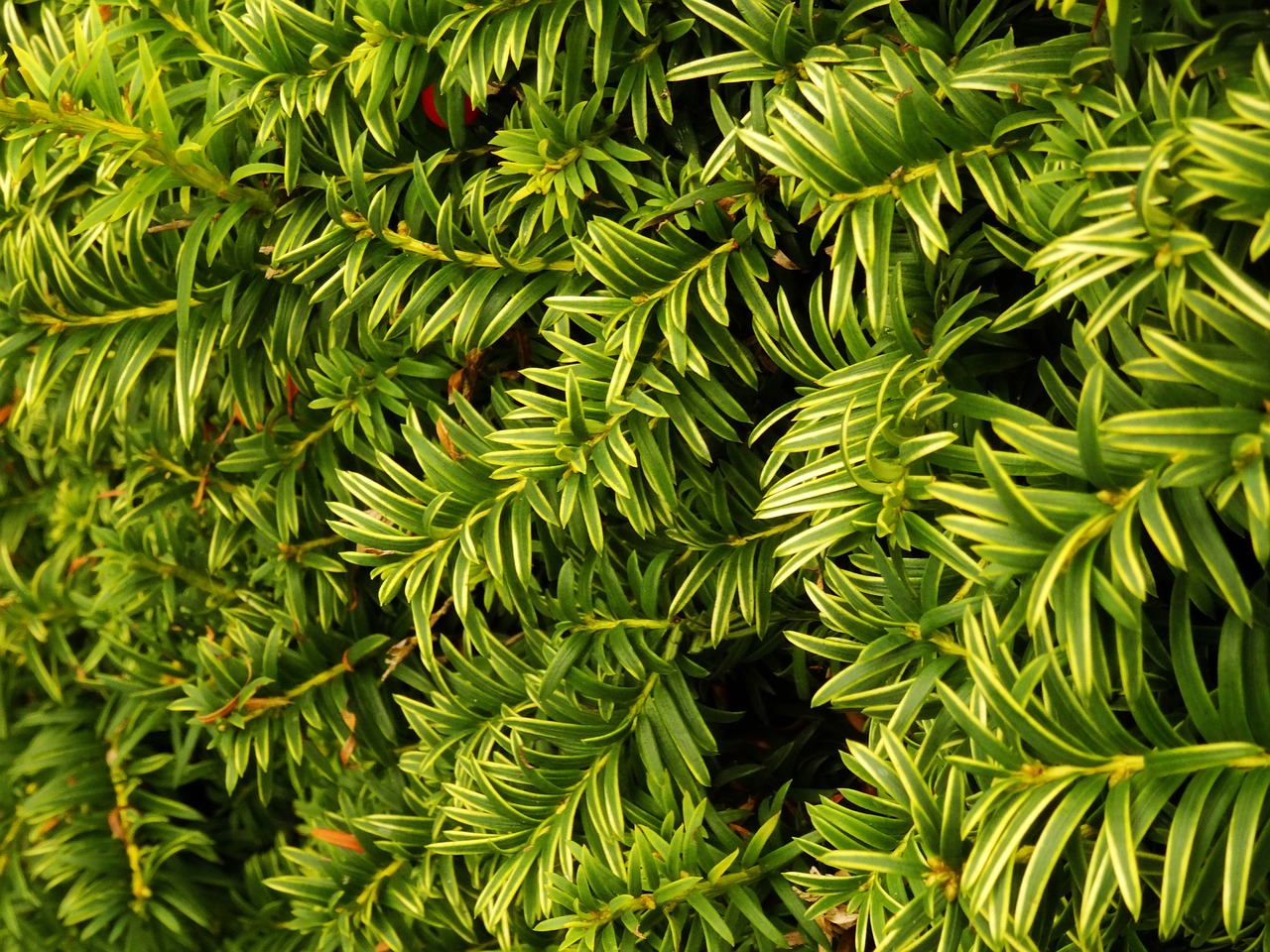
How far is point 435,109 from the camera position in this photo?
1286mm

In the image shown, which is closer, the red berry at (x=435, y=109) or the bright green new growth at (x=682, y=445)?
the bright green new growth at (x=682, y=445)

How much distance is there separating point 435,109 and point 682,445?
19.2 inches

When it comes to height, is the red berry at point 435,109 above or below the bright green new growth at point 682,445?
above

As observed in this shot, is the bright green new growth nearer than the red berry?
Yes

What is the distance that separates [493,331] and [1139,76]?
682 mm

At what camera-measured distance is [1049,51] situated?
0.95 metres

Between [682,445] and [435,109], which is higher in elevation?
[435,109]

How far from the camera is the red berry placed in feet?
4.18

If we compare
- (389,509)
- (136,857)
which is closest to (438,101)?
(389,509)

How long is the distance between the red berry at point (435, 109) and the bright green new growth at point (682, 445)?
0.09ft

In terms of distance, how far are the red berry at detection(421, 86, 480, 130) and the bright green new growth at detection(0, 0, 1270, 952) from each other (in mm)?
26

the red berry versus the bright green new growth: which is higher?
the red berry

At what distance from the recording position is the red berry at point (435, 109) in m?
1.28

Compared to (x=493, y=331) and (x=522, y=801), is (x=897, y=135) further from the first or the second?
(x=522, y=801)
